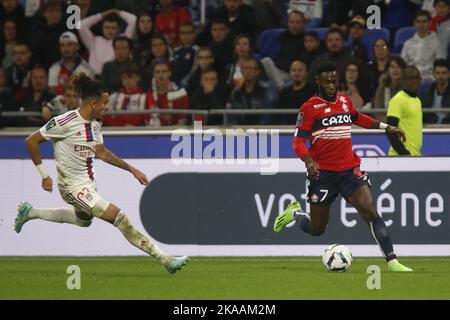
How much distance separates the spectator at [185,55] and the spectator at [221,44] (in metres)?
0.32

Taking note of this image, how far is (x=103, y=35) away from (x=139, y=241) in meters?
7.43

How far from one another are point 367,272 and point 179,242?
11.0ft

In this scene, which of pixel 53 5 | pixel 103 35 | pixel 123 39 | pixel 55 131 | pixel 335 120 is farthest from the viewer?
pixel 53 5

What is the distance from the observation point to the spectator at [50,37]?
19578mm

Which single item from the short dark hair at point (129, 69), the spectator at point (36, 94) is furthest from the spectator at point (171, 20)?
the spectator at point (36, 94)

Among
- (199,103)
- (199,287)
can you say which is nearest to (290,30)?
(199,103)

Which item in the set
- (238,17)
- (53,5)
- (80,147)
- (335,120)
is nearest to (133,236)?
(80,147)

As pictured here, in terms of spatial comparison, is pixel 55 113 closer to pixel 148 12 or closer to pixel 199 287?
pixel 148 12

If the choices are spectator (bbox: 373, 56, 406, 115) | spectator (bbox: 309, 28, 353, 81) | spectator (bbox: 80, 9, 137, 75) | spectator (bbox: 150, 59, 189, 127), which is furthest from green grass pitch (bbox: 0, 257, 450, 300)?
spectator (bbox: 80, 9, 137, 75)

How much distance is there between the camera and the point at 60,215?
14.0 meters

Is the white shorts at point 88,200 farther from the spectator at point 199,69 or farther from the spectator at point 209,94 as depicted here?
the spectator at point 199,69

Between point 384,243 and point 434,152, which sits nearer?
point 384,243

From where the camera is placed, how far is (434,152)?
16109mm

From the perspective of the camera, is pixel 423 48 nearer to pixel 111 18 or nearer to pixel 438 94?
pixel 438 94
